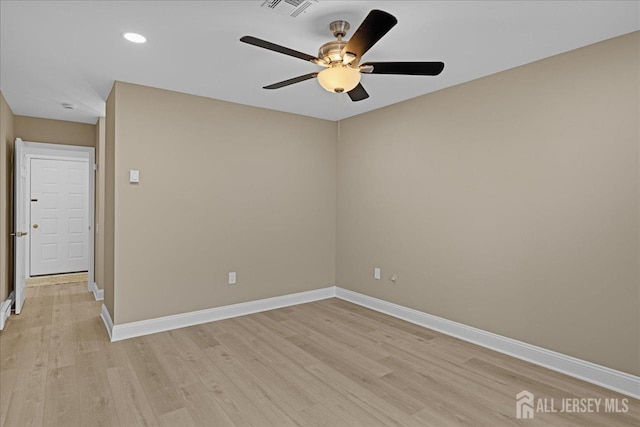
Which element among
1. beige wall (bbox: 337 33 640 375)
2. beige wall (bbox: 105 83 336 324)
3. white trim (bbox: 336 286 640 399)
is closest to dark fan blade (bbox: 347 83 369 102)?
beige wall (bbox: 337 33 640 375)

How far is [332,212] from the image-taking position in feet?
16.5

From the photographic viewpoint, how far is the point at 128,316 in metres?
3.49

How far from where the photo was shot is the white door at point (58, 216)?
20.5 ft

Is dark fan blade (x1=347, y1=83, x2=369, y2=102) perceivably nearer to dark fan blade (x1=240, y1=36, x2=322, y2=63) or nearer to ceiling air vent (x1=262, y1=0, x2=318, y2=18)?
dark fan blade (x1=240, y1=36, x2=322, y2=63)

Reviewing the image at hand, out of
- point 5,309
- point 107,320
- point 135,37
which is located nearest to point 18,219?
point 5,309

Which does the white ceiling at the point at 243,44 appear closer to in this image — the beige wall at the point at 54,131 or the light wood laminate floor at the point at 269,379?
the beige wall at the point at 54,131

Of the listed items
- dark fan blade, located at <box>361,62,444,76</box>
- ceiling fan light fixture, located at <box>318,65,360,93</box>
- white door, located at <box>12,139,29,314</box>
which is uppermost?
dark fan blade, located at <box>361,62,444,76</box>

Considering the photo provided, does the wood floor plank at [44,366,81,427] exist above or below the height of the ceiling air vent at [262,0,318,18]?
below

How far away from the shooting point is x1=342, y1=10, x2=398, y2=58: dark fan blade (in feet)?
5.83

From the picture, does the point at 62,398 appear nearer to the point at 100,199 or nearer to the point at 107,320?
the point at 107,320

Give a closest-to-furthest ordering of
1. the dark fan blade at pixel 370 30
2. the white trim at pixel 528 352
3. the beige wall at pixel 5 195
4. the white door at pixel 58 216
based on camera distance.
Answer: the dark fan blade at pixel 370 30
the white trim at pixel 528 352
the beige wall at pixel 5 195
the white door at pixel 58 216

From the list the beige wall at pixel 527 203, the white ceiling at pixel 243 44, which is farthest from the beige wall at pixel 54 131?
the beige wall at pixel 527 203

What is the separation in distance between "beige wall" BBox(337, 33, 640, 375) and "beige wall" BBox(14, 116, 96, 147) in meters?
3.98

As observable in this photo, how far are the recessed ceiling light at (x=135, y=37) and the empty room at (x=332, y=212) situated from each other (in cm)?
2
